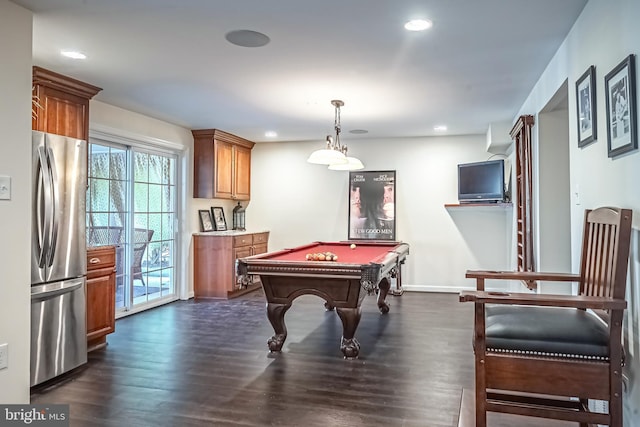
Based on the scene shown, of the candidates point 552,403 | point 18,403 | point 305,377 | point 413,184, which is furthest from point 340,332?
point 413,184

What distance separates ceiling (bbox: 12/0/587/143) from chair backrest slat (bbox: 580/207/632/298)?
4.13 ft

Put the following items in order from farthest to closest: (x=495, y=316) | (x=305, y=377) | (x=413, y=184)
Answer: (x=413, y=184) < (x=305, y=377) < (x=495, y=316)

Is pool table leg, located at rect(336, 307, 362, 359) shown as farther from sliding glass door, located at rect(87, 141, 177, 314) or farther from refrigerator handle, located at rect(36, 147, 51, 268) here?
sliding glass door, located at rect(87, 141, 177, 314)

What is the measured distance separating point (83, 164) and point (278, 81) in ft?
5.71

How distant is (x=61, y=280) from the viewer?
3154mm

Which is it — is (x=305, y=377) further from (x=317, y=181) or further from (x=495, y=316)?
(x=317, y=181)

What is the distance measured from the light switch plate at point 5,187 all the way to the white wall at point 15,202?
2 centimetres

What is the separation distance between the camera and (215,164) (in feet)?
20.2

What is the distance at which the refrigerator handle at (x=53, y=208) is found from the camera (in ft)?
9.96

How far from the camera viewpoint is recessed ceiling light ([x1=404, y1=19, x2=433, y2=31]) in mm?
2646

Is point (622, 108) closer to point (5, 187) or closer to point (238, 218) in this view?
point (5, 187)

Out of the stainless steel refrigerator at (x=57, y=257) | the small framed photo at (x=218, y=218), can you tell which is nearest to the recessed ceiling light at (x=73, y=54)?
the stainless steel refrigerator at (x=57, y=257)

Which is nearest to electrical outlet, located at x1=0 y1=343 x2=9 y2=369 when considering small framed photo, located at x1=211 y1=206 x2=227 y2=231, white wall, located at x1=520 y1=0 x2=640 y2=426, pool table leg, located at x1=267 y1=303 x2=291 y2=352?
pool table leg, located at x1=267 y1=303 x2=291 y2=352

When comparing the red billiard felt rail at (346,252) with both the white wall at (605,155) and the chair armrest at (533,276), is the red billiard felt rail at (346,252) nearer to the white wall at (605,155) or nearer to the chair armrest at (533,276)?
the chair armrest at (533,276)
